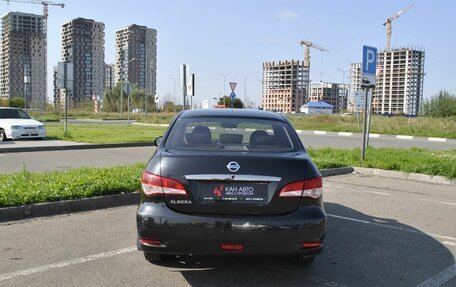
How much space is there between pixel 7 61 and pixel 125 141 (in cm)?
8399

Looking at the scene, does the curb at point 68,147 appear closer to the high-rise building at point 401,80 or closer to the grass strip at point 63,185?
the grass strip at point 63,185

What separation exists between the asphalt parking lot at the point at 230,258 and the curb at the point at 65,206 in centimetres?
19

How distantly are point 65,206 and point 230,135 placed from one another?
3203 millimetres

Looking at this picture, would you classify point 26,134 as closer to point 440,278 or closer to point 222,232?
point 222,232

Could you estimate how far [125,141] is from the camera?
18.2 meters

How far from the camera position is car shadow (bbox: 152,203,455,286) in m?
4.15

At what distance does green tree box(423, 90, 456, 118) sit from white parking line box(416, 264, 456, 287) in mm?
38721

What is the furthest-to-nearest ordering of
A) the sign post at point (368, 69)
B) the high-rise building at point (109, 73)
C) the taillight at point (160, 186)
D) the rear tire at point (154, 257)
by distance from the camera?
the high-rise building at point (109, 73)
the sign post at point (368, 69)
the rear tire at point (154, 257)
the taillight at point (160, 186)

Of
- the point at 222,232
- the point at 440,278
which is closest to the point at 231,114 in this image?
the point at 222,232

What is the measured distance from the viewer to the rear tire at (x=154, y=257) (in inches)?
170

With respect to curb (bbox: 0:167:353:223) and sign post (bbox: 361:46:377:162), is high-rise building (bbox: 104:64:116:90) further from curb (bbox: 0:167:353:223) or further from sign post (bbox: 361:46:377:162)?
curb (bbox: 0:167:353:223)

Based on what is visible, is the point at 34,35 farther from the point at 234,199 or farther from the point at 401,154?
the point at 234,199

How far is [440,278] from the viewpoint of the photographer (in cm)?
430

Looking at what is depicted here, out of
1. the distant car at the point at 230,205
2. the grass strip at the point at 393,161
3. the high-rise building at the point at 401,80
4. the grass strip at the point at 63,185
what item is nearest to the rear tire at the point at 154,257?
the distant car at the point at 230,205
